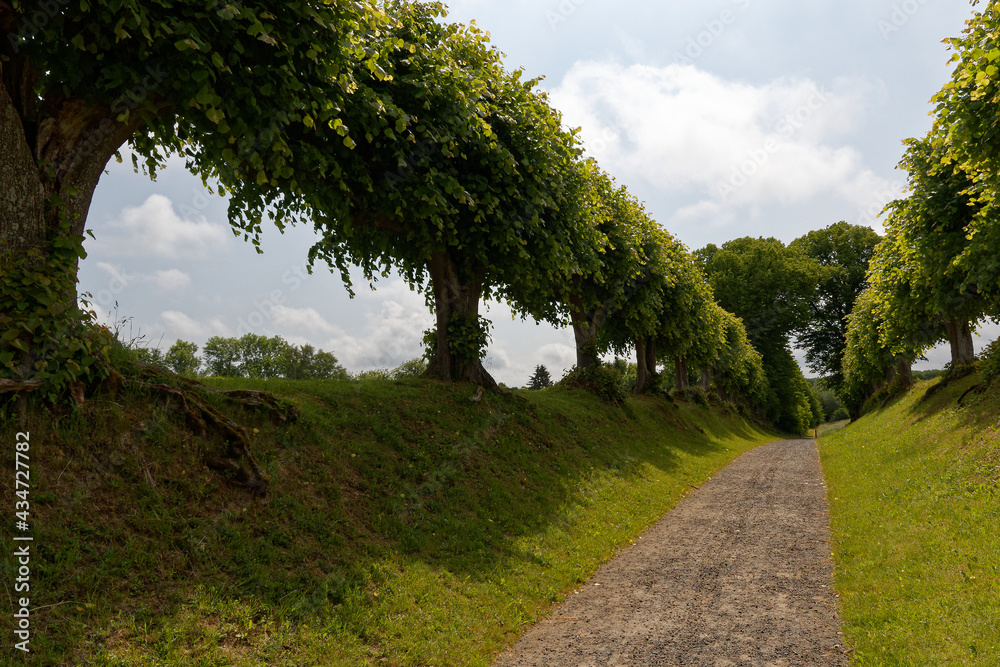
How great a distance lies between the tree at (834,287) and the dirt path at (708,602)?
56.4 meters

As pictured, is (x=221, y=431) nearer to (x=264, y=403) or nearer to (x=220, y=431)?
(x=220, y=431)

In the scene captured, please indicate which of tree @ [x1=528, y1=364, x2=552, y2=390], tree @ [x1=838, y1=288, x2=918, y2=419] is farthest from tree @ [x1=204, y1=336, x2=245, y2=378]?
tree @ [x1=838, y1=288, x2=918, y2=419]

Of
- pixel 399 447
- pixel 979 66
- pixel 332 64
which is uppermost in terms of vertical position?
pixel 332 64

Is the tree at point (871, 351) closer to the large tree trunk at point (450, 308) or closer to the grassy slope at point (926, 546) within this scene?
the grassy slope at point (926, 546)

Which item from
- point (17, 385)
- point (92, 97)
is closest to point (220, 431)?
point (17, 385)

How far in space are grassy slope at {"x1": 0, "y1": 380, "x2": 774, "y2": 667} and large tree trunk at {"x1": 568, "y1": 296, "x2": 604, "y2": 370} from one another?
42.7 feet

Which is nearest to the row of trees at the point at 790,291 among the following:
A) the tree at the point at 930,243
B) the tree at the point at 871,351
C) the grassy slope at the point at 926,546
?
the tree at the point at 871,351

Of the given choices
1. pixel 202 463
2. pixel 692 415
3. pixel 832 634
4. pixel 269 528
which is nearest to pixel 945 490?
pixel 832 634

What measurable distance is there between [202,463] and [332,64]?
22.4ft

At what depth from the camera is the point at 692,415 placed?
35.3 m

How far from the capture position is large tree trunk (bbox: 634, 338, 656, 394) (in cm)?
3319

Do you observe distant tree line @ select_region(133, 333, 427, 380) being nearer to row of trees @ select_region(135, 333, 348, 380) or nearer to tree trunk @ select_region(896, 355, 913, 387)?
row of trees @ select_region(135, 333, 348, 380)

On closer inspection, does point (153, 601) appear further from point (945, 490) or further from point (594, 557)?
point (945, 490)

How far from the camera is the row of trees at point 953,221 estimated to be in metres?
11.2
